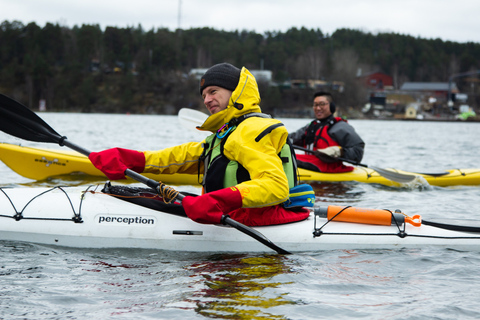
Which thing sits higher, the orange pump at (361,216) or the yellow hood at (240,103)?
the yellow hood at (240,103)

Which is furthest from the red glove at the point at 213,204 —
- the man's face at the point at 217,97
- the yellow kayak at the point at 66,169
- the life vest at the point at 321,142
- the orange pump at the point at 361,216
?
the life vest at the point at 321,142

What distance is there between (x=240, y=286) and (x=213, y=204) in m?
0.56

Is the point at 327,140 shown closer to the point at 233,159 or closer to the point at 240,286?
the point at 233,159

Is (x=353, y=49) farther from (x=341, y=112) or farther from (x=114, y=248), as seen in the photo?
(x=114, y=248)

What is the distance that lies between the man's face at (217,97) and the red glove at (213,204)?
711 millimetres

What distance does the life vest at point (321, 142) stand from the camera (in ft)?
27.5

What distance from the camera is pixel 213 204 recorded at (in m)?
3.63

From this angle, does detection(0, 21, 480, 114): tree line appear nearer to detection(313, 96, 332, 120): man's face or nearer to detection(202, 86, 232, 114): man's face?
detection(313, 96, 332, 120): man's face

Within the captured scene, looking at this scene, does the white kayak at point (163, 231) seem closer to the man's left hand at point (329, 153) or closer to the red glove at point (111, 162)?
the red glove at point (111, 162)

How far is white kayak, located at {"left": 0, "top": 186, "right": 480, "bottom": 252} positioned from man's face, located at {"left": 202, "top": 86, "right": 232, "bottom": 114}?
0.85 meters

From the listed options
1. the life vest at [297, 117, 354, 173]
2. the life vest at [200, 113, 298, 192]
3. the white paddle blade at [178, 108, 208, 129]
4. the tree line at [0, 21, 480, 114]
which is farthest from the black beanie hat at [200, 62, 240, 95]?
the tree line at [0, 21, 480, 114]

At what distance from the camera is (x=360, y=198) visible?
748cm

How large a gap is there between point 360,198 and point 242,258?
3677 millimetres

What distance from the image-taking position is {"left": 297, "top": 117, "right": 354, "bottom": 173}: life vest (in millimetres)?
8391
